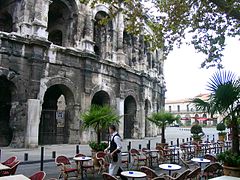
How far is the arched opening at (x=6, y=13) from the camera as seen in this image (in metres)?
16.3

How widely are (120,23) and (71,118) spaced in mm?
9232

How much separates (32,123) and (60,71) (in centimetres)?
359

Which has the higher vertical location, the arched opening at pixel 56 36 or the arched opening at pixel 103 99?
the arched opening at pixel 56 36

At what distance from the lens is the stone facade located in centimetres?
1395

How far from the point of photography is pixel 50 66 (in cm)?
1530

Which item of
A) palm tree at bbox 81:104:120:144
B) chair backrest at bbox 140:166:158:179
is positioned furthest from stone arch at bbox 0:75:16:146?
chair backrest at bbox 140:166:158:179

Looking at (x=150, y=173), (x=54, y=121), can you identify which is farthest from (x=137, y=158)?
(x=54, y=121)

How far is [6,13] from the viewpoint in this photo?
17.9 metres

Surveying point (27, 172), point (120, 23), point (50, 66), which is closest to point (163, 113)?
point (50, 66)

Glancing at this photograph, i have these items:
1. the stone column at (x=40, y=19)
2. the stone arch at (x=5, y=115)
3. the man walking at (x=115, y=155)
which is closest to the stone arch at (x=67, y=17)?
the stone column at (x=40, y=19)

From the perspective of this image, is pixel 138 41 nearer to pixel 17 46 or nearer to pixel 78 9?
pixel 78 9

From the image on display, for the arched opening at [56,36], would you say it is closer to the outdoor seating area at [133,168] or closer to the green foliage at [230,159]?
the outdoor seating area at [133,168]

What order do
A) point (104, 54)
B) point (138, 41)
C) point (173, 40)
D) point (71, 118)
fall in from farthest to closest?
1. point (138, 41)
2. point (104, 54)
3. point (71, 118)
4. point (173, 40)

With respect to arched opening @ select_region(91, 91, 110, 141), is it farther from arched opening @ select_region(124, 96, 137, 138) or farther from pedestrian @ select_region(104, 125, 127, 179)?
pedestrian @ select_region(104, 125, 127, 179)
